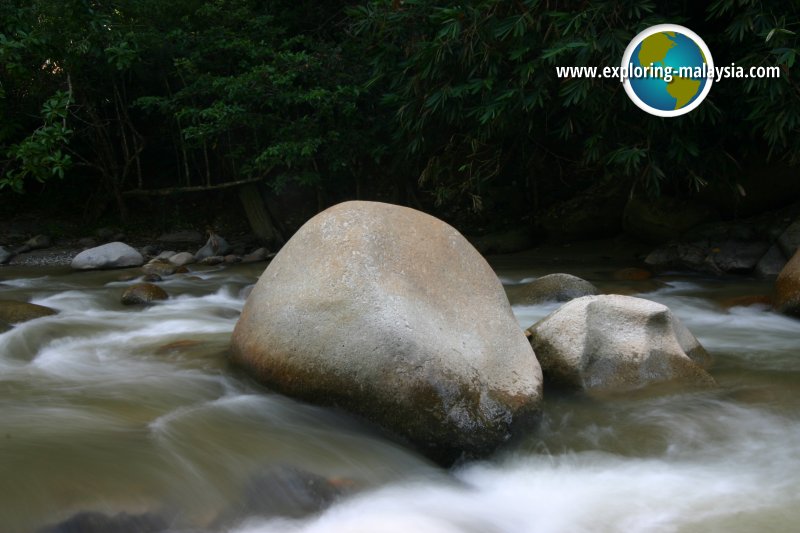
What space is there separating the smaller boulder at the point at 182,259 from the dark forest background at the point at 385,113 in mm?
1505

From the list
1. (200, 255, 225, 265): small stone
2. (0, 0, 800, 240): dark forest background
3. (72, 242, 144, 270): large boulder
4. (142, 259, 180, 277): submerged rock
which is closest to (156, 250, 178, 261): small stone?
(72, 242, 144, 270): large boulder

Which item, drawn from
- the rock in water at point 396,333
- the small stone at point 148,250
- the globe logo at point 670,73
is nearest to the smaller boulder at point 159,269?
the small stone at point 148,250

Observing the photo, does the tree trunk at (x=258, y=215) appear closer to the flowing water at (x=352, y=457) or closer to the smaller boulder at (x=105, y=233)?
the smaller boulder at (x=105, y=233)

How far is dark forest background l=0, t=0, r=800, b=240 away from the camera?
7.19 m

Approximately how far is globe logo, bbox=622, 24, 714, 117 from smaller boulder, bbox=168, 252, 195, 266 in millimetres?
A: 6384

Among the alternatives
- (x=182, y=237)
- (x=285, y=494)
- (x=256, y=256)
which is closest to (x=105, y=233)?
(x=182, y=237)

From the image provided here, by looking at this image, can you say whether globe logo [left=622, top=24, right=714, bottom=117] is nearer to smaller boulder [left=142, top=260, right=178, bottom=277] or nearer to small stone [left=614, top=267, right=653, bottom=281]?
small stone [left=614, top=267, right=653, bottom=281]

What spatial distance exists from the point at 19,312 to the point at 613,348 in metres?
4.51

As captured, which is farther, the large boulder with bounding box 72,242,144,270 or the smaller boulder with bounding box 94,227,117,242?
the smaller boulder with bounding box 94,227,117,242

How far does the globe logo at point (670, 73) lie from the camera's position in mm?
7281

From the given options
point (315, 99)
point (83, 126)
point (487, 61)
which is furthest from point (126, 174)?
point (487, 61)

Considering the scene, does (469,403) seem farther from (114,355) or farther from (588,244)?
(588,244)

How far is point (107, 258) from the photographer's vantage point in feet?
32.3

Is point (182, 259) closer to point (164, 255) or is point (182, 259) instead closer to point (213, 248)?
point (164, 255)
